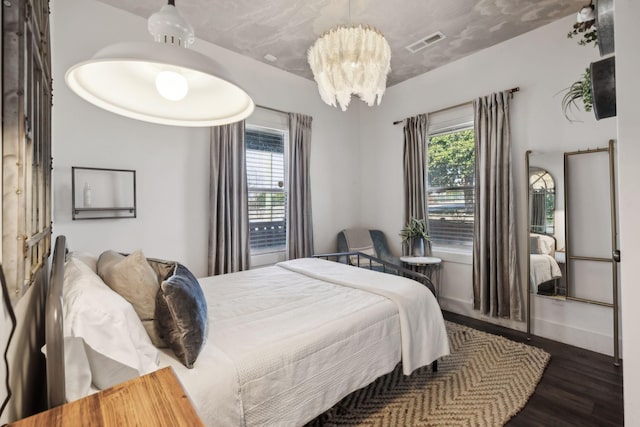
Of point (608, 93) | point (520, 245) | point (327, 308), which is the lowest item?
point (327, 308)

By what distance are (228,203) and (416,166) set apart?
7.48 ft

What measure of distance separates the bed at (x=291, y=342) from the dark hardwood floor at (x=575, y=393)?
611 mm

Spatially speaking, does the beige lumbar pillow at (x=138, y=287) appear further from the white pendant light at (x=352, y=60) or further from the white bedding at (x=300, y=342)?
the white pendant light at (x=352, y=60)

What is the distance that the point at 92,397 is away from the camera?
0.82m

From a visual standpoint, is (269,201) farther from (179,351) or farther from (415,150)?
(179,351)

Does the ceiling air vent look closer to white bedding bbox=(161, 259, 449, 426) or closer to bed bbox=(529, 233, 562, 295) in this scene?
bed bbox=(529, 233, 562, 295)

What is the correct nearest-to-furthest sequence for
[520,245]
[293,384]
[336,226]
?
[293,384] < [520,245] < [336,226]

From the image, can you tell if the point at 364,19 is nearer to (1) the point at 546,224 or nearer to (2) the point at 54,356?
(1) the point at 546,224

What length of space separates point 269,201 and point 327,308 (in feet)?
6.87

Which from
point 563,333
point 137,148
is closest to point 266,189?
point 137,148

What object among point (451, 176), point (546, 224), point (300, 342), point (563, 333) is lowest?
point (563, 333)

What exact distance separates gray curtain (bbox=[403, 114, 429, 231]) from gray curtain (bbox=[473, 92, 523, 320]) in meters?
0.62

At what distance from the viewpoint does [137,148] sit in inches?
106

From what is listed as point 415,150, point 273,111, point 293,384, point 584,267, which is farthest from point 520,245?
point 273,111
